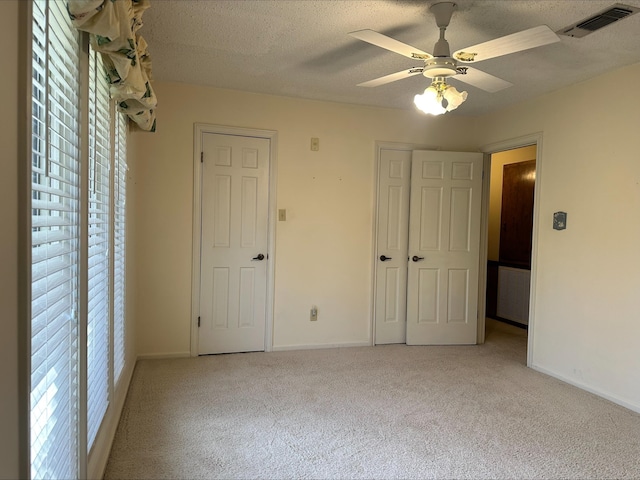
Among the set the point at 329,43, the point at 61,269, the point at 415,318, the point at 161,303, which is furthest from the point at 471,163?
the point at 61,269

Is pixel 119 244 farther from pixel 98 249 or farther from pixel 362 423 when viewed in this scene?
pixel 362 423

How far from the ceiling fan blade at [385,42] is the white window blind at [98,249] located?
3.88ft

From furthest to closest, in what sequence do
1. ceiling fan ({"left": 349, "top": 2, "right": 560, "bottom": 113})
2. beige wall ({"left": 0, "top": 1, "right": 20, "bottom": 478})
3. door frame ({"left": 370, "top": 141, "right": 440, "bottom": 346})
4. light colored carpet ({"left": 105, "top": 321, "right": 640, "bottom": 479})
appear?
1. door frame ({"left": 370, "top": 141, "right": 440, "bottom": 346})
2. light colored carpet ({"left": 105, "top": 321, "right": 640, "bottom": 479})
3. ceiling fan ({"left": 349, "top": 2, "right": 560, "bottom": 113})
4. beige wall ({"left": 0, "top": 1, "right": 20, "bottom": 478})

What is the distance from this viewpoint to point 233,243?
388 cm

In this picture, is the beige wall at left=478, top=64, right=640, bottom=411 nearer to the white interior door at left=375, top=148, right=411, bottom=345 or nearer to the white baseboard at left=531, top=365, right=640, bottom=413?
the white baseboard at left=531, top=365, right=640, bottom=413

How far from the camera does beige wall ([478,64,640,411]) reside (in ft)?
9.74

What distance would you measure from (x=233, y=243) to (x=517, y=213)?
146 inches

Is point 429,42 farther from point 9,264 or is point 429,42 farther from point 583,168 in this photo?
point 9,264

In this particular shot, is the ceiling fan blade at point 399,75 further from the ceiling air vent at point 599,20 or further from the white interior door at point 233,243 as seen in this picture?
the white interior door at point 233,243

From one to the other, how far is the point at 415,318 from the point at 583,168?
6.62 feet

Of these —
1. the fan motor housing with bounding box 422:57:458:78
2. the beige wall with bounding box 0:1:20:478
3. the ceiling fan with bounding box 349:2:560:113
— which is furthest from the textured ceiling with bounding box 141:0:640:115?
the beige wall with bounding box 0:1:20:478

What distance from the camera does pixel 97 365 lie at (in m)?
1.98

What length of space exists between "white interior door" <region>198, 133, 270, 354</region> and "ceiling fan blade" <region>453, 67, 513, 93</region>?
197 cm

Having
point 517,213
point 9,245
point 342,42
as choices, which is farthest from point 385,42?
point 517,213
